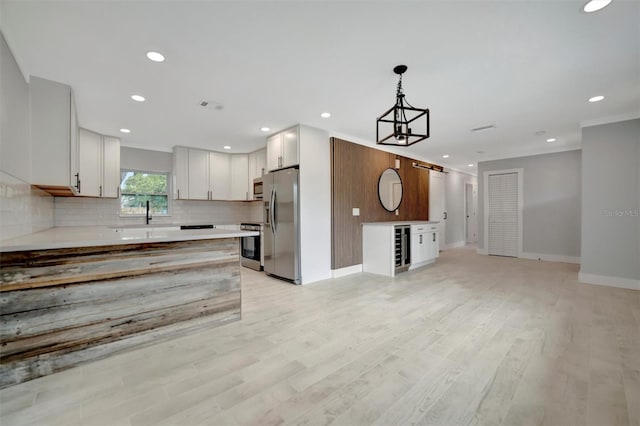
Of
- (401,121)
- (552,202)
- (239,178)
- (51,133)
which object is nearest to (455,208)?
(552,202)

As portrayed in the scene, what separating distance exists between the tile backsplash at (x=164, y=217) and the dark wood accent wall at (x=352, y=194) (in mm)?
2395

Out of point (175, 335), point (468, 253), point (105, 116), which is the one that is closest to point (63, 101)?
point (105, 116)

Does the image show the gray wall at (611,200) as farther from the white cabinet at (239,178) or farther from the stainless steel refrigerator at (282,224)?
the white cabinet at (239,178)

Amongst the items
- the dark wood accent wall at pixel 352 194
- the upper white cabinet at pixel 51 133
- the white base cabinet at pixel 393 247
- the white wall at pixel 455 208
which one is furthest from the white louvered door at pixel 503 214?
the upper white cabinet at pixel 51 133

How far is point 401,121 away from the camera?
251cm

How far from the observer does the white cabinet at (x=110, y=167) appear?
175 inches

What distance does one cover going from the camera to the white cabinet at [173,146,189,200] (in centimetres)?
521

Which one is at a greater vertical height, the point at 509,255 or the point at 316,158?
the point at 316,158

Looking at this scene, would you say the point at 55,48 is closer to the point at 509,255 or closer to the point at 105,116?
the point at 105,116

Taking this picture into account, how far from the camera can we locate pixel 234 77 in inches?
105

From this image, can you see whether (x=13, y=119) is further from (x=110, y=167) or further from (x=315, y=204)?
(x=315, y=204)

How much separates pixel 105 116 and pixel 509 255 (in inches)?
337

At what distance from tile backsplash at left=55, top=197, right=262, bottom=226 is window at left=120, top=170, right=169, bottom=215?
0.16 metres

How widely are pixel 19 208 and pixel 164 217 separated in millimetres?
3048
